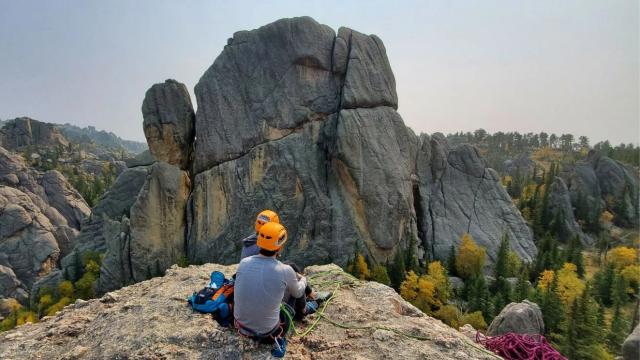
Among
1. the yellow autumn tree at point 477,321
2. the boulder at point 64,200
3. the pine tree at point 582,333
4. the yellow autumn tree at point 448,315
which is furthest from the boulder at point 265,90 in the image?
the boulder at point 64,200

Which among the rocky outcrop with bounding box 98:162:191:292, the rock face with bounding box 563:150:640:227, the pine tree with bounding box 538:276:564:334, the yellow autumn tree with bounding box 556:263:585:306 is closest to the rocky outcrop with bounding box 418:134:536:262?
the yellow autumn tree with bounding box 556:263:585:306

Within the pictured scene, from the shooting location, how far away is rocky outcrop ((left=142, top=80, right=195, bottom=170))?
114ft

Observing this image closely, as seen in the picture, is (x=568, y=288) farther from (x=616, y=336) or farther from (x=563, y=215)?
(x=563, y=215)

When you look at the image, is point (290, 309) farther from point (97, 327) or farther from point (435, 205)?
point (435, 205)

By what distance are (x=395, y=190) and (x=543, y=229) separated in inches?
1200

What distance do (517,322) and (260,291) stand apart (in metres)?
16.0

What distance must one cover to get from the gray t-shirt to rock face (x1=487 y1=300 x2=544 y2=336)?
15.1 m

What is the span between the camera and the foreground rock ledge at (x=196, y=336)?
18.3 feet

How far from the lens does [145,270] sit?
3397 centimetres

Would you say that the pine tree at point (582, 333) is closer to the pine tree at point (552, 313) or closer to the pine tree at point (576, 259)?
the pine tree at point (552, 313)

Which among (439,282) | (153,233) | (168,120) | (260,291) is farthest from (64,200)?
(260,291)

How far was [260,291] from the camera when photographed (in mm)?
5352

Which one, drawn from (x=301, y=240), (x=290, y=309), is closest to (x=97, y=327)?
(x=290, y=309)

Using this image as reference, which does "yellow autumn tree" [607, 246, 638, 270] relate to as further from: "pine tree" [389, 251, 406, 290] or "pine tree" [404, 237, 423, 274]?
"pine tree" [389, 251, 406, 290]
